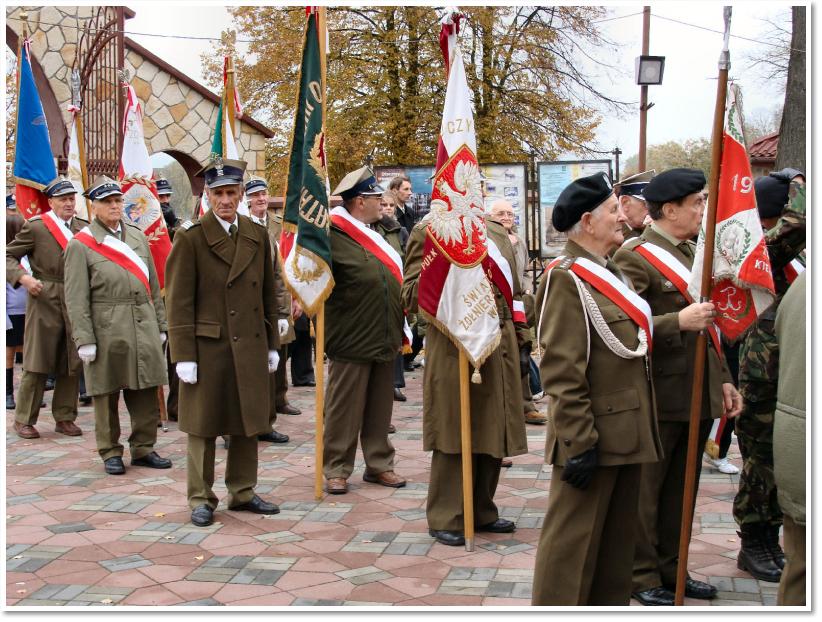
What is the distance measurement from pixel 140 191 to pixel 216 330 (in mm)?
4079

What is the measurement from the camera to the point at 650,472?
4.60 m

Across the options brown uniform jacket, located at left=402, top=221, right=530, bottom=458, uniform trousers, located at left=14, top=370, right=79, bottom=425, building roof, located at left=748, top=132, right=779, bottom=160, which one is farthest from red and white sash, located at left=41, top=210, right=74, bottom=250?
building roof, located at left=748, top=132, right=779, bottom=160

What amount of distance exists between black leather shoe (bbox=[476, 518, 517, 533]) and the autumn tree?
49.0 ft

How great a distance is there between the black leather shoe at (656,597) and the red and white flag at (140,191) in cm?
620

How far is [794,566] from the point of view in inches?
129

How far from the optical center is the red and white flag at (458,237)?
540cm

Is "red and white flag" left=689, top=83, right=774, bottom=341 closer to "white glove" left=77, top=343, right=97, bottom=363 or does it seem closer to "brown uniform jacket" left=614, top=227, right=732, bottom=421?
"brown uniform jacket" left=614, top=227, right=732, bottom=421

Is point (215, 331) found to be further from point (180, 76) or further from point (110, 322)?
point (180, 76)

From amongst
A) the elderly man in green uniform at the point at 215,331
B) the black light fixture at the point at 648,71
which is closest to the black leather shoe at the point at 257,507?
the elderly man in green uniform at the point at 215,331

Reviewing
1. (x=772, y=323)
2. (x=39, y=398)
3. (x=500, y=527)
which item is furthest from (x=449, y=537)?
(x=39, y=398)

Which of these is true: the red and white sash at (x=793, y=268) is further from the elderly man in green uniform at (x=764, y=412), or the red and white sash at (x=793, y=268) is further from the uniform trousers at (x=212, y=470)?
the uniform trousers at (x=212, y=470)

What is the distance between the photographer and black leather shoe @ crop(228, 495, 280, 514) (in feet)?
19.9

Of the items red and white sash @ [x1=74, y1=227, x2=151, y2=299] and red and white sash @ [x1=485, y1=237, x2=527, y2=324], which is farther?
red and white sash @ [x1=74, y1=227, x2=151, y2=299]
